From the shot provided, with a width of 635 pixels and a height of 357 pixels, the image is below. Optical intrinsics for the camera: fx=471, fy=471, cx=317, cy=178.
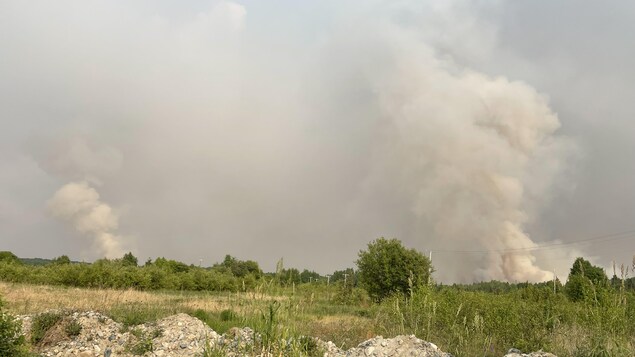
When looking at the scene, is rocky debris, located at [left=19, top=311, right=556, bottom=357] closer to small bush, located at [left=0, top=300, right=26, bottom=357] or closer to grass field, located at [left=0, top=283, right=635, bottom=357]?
grass field, located at [left=0, top=283, right=635, bottom=357]

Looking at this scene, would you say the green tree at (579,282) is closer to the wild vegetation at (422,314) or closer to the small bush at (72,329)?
the wild vegetation at (422,314)

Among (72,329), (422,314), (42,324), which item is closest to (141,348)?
(72,329)

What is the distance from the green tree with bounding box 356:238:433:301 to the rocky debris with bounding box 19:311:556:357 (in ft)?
89.0

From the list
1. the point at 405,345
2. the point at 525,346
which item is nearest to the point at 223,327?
the point at 405,345

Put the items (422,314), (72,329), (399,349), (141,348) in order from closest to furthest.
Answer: (399,349), (422,314), (141,348), (72,329)

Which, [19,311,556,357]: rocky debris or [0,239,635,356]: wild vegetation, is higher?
[0,239,635,356]: wild vegetation

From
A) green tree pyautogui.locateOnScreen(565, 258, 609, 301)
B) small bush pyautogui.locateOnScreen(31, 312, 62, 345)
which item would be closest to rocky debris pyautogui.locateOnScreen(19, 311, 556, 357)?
small bush pyautogui.locateOnScreen(31, 312, 62, 345)

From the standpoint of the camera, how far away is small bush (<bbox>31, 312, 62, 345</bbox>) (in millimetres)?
13586

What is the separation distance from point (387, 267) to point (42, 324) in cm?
2949

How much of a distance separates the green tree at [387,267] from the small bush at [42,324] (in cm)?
Answer: 2843

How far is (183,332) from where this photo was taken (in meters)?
13.7

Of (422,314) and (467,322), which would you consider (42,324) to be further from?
(467,322)

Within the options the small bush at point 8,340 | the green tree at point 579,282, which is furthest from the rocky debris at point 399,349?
the small bush at point 8,340

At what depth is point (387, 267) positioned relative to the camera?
39750 mm
